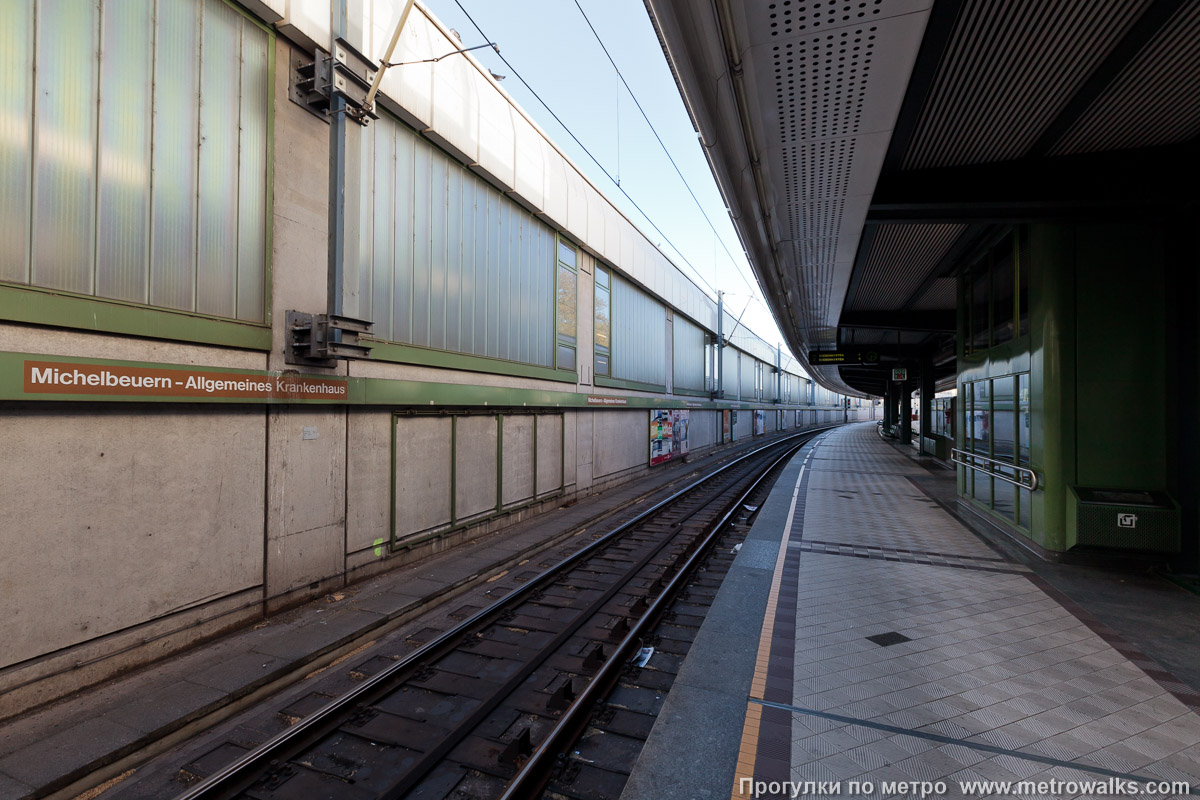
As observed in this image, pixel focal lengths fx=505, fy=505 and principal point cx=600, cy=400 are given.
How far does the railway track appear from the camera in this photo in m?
3.07

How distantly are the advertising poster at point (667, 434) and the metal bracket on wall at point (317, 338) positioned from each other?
533 inches

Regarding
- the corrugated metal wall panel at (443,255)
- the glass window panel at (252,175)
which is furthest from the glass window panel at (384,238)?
the glass window panel at (252,175)

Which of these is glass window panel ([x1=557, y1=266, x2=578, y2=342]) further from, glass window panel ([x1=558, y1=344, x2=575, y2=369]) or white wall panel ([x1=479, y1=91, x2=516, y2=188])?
white wall panel ([x1=479, y1=91, x2=516, y2=188])

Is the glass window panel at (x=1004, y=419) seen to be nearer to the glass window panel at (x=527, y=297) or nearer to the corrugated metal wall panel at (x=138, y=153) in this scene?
the glass window panel at (x=527, y=297)

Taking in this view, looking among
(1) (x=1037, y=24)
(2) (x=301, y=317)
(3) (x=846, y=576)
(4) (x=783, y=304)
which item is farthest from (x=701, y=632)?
(4) (x=783, y=304)

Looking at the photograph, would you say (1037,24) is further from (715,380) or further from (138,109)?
(715,380)

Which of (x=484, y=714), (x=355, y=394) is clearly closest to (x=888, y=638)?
(x=484, y=714)

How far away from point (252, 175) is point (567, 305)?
7997 millimetres

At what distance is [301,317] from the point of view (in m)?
5.74

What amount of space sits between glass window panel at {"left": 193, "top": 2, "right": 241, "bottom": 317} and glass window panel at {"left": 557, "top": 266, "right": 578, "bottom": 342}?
766cm

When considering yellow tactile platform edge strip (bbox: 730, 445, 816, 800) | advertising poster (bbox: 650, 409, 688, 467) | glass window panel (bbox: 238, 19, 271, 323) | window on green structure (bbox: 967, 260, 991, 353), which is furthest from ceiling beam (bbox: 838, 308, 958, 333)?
glass window panel (bbox: 238, 19, 271, 323)

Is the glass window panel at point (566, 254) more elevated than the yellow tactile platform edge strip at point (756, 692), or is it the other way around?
A: the glass window panel at point (566, 254)

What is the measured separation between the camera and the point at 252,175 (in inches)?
209

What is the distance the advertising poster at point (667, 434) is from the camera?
61.3 feet
